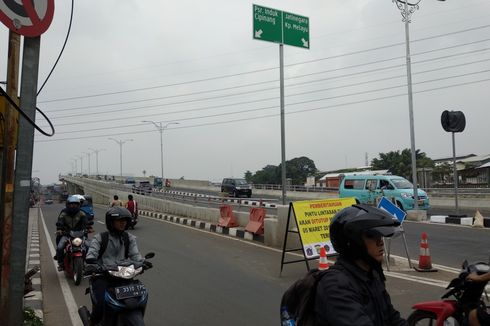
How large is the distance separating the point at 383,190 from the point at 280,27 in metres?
12.3

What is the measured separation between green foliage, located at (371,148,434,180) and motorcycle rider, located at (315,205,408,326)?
175 feet

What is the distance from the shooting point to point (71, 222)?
9.93 m

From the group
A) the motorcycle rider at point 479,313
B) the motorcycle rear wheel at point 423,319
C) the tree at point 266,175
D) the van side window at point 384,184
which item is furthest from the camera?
the tree at point 266,175

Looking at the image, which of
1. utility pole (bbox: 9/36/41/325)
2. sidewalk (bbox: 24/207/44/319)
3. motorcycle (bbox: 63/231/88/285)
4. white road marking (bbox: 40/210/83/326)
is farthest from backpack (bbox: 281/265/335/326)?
motorcycle (bbox: 63/231/88/285)

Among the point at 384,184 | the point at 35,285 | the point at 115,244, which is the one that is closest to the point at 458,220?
the point at 384,184

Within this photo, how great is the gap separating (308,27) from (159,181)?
199 ft

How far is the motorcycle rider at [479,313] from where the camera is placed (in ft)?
12.8

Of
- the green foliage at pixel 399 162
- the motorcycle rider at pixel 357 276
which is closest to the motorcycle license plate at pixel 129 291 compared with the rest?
the motorcycle rider at pixel 357 276

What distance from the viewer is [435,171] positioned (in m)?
45.1

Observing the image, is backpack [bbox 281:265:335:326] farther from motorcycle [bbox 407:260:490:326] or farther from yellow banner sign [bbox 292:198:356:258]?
yellow banner sign [bbox 292:198:356:258]

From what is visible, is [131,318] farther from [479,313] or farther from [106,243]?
[479,313]

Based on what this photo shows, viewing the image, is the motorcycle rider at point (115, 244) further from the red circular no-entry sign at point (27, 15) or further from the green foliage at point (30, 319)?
the red circular no-entry sign at point (27, 15)

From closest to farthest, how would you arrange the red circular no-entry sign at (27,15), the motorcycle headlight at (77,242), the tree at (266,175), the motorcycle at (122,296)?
the red circular no-entry sign at (27,15) → the motorcycle at (122,296) → the motorcycle headlight at (77,242) → the tree at (266,175)

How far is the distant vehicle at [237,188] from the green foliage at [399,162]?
19.7m
